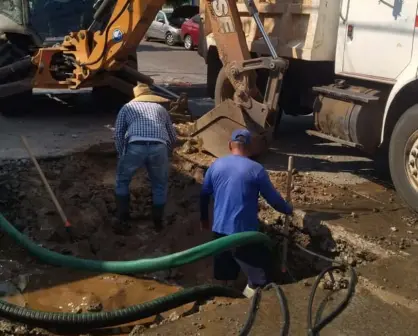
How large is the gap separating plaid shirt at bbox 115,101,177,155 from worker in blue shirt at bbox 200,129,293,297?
123cm

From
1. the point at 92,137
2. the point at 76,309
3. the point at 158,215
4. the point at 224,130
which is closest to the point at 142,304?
the point at 76,309

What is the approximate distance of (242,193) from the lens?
5.16 metres

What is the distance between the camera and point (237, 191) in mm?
5156

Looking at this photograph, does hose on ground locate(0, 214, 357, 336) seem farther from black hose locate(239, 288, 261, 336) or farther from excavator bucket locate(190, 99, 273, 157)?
excavator bucket locate(190, 99, 273, 157)

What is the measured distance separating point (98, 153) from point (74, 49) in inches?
100

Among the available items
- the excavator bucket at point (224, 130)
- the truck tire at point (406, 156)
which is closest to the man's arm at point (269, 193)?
the truck tire at point (406, 156)

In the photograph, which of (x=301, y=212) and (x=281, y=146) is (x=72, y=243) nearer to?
(x=301, y=212)

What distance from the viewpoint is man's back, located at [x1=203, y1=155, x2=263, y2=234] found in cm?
515

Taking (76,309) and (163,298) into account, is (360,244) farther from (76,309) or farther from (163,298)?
(76,309)

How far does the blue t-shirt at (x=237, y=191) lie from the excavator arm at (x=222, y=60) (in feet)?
7.60

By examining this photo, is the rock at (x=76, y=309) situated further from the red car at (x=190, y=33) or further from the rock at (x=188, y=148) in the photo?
the red car at (x=190, y=33)

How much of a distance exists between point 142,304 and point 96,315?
0.34 metres

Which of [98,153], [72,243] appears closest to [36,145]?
[98,153]

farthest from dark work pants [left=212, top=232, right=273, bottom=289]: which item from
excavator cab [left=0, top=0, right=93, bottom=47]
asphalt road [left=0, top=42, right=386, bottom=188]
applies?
excavator cab [left=0, top=0, right=93, bottom=47]
